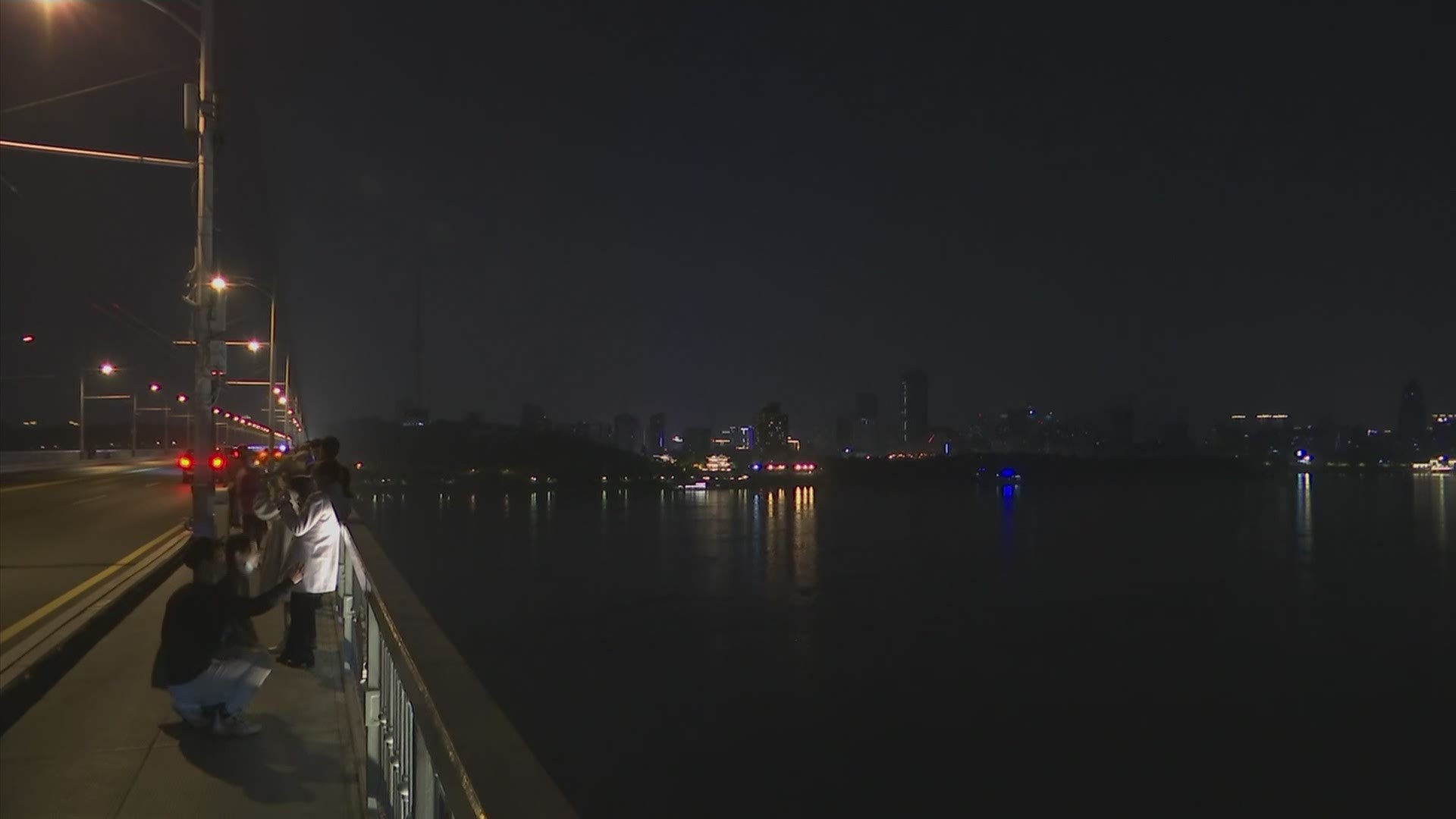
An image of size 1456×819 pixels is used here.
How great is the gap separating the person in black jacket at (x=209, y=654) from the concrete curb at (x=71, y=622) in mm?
1839

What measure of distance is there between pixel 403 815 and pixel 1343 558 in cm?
9840

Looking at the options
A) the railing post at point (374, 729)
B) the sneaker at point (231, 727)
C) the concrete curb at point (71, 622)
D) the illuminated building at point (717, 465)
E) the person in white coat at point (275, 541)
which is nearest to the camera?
the railing post at point (374, 729)

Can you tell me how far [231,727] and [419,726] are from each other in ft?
12.9

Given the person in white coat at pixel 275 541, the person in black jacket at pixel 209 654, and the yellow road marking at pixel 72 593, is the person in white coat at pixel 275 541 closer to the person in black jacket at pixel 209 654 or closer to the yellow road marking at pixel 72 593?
the person in black jacket at pixel 209 654

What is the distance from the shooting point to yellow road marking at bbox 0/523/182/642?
10555 mm

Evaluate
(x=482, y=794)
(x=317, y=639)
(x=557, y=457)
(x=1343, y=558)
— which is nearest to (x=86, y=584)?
(x=317, y=639)

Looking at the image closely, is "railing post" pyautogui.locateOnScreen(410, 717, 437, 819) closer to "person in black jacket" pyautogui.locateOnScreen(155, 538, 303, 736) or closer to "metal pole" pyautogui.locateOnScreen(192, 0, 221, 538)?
"person in black jacket" pyautogui.locateOnScreen(155, 538, 303, 736)

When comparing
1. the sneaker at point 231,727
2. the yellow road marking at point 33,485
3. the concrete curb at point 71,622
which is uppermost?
the yellow road marking at point 33,485

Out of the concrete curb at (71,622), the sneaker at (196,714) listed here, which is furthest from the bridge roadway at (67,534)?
the sneaker at (196,714)

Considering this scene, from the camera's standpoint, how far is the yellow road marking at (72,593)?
34.6 ft

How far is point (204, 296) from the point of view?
47.2 feet

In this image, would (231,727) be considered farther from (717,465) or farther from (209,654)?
(717,465)

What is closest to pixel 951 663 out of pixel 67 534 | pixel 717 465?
pixel 67 534

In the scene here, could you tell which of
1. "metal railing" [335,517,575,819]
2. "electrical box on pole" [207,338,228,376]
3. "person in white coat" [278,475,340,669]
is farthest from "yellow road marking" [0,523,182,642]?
"metal railing" [335,517,575,819]
